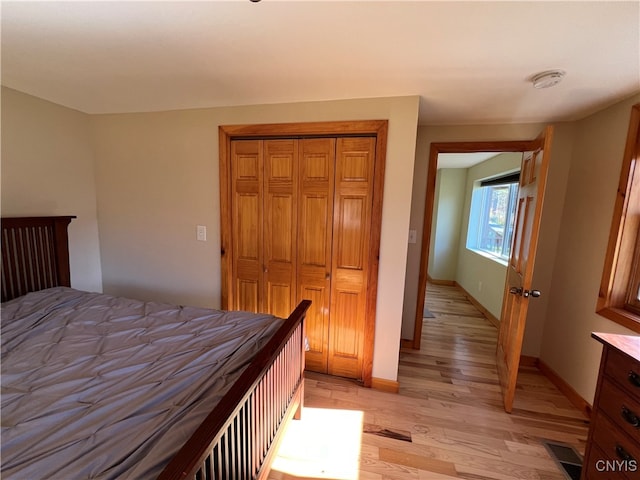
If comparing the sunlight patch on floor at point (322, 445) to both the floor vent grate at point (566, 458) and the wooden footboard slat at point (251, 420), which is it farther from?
the floor vent grate at point (566, 458)

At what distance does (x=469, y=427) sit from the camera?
1.83m

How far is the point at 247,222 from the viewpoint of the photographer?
7.64 ft

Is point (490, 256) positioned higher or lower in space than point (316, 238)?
lower

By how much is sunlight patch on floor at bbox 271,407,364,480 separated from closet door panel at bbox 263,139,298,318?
0.85m

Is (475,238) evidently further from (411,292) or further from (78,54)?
(78,54)

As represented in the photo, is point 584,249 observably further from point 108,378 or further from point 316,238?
point 108,378

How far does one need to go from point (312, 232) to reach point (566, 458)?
218cm

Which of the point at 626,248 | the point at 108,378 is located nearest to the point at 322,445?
the point at 108,378

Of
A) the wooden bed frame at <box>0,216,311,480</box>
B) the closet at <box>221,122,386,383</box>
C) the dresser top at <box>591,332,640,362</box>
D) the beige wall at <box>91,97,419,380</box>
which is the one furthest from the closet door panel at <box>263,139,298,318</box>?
the dresser top at <box>591,332,640,362</box>

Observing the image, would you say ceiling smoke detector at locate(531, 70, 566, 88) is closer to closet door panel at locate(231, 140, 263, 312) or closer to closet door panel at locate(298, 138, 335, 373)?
closet door panel at locate(298, 138, 335, 373)

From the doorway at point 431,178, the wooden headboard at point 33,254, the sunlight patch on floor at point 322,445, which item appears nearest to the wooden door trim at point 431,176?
the doorway at point 431,178

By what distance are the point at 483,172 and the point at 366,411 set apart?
13.4 feet

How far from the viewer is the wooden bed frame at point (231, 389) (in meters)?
0.76

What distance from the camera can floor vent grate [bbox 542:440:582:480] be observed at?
1525mm
